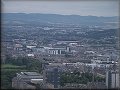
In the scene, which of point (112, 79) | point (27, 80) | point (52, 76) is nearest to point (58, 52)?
point (52, 76)

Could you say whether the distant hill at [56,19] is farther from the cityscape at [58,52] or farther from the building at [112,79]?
the building at [112,79]

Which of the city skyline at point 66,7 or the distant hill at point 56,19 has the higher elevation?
the city skyline at point 66,7

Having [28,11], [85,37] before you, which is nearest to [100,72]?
[85,37]

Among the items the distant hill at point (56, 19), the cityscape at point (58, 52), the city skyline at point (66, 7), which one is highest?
the city skyline at point (66, 7)

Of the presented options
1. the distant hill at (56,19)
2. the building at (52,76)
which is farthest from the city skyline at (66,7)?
the building at (52,76)

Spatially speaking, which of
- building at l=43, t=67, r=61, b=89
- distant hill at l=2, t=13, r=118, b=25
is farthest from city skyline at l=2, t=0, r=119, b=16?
building at l=43, t=67, r=61, b=89

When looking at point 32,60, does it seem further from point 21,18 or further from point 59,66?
point 21,18
